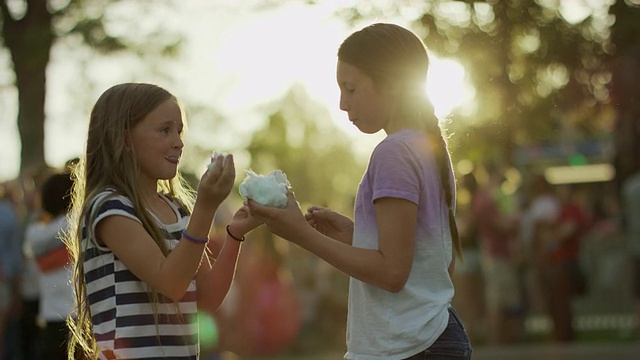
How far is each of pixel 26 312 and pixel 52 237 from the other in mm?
2711

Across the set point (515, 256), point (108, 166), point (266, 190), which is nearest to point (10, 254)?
point (515, 256)

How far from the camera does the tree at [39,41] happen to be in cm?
1200

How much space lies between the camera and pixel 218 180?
139 inches

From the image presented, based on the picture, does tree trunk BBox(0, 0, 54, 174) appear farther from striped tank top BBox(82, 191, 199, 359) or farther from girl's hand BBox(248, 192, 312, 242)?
girl's hand BBox(248, 192, 312, 242)

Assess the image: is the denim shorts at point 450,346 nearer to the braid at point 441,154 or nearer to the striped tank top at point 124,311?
the braid at point 441,154

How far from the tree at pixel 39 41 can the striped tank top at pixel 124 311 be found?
809 cm

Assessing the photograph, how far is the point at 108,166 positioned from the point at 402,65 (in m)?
1.03

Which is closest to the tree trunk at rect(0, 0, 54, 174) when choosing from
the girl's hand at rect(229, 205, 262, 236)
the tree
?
the tree

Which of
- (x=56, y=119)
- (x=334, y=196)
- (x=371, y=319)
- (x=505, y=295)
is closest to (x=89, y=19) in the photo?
(x=56, y=119)

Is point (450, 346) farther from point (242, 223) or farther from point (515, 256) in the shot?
point (515, 256)

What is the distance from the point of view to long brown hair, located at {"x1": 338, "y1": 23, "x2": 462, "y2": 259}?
3.60 metres

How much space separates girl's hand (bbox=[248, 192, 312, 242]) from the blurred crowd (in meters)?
8.96

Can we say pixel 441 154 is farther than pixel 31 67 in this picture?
No

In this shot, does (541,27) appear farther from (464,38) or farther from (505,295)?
(505,295)
